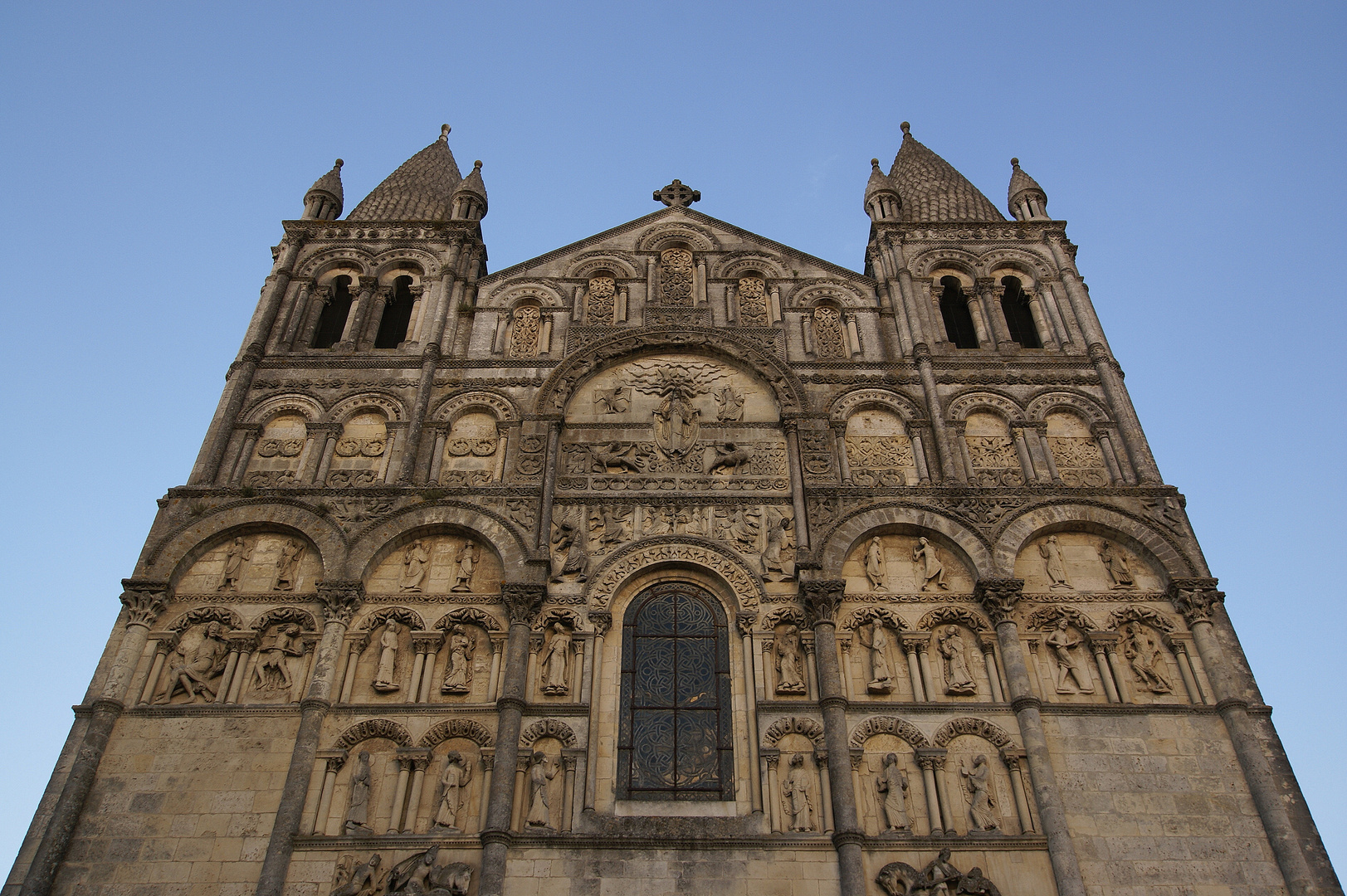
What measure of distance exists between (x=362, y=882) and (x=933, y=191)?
17963 mm

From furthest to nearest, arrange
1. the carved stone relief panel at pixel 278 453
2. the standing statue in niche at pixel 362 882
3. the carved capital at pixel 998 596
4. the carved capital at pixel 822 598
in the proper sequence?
the carved stone relief panel at pixel 278 453
the carved capital at pixel 998 596
the carved capital at pixel 822 598
the standing statue in niche at pixel 362 882

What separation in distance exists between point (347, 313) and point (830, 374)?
30.8ft

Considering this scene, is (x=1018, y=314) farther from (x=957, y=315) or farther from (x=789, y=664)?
(x=789, y=664)

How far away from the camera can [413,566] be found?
52.5ft

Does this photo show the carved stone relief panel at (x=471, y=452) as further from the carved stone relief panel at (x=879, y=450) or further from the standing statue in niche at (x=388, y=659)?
the carved stone relief panel at (x=879, y=450)

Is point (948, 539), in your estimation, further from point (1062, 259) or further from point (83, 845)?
point (83, 845)

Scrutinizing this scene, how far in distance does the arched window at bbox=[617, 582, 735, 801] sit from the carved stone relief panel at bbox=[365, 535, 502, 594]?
2.28m

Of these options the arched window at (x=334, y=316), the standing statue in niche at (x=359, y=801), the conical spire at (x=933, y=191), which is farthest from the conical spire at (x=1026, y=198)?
the standing statue in niche at (x=359, y=801)

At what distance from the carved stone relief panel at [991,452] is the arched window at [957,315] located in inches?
96.5

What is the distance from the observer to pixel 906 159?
2519cm

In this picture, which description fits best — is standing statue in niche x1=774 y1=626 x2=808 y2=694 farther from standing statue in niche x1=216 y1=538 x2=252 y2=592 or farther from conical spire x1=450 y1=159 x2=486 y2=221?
conical spire x1=450 y1=159 x2=486 y2=221

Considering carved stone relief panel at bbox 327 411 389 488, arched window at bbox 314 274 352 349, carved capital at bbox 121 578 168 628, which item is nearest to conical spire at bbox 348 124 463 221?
arched window at bbox 314 274 352 349

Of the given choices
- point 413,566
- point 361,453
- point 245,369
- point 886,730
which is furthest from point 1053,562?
point 245,369

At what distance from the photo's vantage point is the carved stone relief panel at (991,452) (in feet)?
56.6
